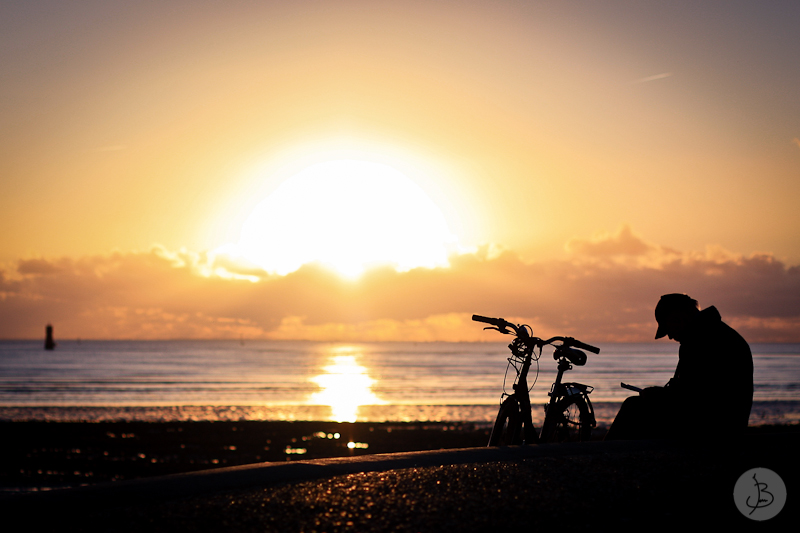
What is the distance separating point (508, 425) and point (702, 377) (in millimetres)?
2124

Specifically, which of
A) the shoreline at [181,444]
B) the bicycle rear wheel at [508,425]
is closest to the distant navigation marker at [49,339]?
the shoreline at [181,444]

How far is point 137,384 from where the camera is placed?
4919cm

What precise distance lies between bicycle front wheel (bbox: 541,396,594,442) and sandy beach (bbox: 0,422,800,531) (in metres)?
1.01

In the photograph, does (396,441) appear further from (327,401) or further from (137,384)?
(137,384)

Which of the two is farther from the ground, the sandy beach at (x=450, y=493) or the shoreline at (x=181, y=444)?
A: the sandy beach at (x=450, y=493)

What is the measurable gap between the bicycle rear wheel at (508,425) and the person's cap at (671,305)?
5.69 feet

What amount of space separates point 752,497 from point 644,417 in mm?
1943

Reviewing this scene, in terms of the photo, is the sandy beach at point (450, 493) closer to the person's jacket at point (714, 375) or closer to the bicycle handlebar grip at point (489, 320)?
the person's jacket at point (714, 375)

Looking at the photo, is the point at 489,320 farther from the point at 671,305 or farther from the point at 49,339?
the point at 49,339

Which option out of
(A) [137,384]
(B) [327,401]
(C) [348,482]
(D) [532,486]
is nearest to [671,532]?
(D) [532,486]

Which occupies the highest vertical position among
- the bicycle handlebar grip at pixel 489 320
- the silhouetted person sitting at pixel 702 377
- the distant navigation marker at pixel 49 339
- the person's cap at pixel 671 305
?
the person's cap at pixel 671 305

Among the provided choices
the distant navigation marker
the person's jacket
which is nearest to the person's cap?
the person's jacket

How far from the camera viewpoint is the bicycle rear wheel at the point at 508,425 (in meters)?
6.86

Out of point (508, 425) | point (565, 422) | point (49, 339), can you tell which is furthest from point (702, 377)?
point (49, 339)
